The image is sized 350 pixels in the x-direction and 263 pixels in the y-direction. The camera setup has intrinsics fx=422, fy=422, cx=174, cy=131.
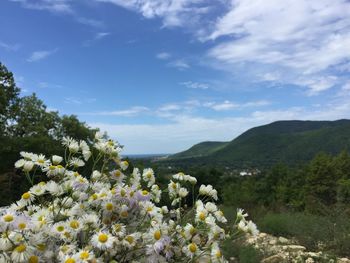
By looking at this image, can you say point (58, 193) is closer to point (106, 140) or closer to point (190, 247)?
point (106, 140)

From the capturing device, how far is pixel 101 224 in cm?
198

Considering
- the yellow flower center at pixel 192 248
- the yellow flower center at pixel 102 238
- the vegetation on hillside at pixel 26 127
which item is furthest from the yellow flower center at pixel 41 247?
the vegetation on hillside at pixel 26 127

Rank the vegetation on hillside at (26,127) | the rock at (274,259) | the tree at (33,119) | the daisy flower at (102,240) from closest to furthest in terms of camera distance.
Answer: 1. the daisy flower at (102,240)
2. the rock at (274,259)
3. the vegetation on hillside at (26,127)
4. the tree at (33,119)

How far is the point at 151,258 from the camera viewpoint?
183 centimetres

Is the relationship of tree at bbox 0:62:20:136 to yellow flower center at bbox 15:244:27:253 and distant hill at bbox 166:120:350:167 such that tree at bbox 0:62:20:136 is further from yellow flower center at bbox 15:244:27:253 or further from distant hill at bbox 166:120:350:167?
distant hill at bbox 166:120:350:167

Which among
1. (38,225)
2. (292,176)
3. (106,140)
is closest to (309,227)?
(106,140)

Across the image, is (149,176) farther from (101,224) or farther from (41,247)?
(41,247)

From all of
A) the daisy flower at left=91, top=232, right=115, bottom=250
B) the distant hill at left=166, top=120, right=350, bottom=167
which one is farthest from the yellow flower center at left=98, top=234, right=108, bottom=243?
the distant hill at left=166, top=120, right=350, bottom=167

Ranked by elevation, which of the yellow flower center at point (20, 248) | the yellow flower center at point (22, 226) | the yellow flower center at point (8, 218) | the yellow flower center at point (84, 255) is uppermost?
the yellow flower center at point (8, 218)

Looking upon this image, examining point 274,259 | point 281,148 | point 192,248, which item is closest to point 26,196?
point 192,248

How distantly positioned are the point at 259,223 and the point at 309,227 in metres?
2.26

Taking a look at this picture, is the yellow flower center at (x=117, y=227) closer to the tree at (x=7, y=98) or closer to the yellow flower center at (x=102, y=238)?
the yellow flower center at (x=102, y=238)

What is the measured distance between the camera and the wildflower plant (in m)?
1.67

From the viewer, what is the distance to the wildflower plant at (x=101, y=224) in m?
1.67
